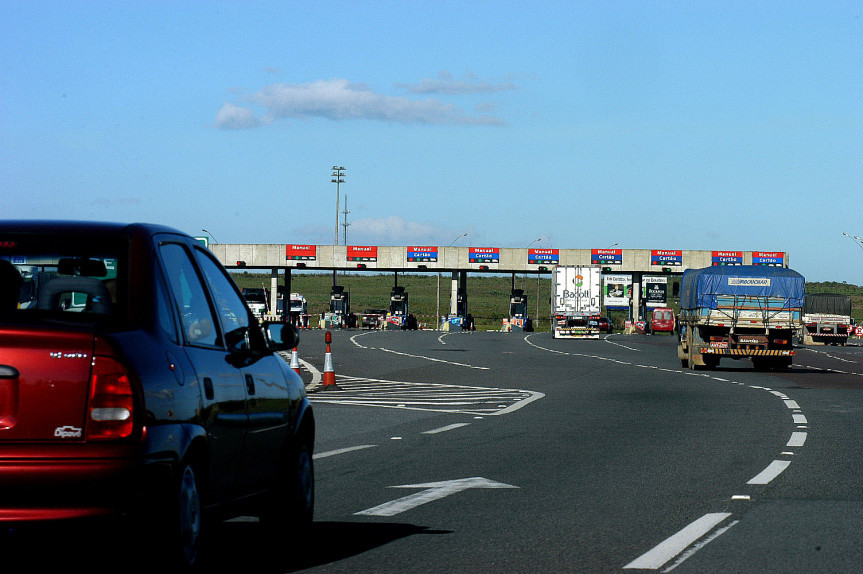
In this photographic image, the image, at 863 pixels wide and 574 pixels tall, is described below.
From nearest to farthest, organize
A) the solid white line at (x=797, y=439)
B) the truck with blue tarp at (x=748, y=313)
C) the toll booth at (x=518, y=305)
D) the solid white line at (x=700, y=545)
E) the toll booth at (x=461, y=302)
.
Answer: the solid white line at (x=700, y=545)
the solid white line at (x=797, y=439)
the truck with blue tarp at (x=748, y=313)
the toll booth at (x=518, y=305)
the toll booth at (x=461, y=302)

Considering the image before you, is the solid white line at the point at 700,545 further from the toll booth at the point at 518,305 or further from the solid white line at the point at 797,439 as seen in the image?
the toll booth at the point at 518,305

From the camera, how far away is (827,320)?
3029 inches

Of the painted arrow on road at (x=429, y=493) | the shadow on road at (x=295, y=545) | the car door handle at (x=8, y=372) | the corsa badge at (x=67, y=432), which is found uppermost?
the car door handle at (x=8, y=372)

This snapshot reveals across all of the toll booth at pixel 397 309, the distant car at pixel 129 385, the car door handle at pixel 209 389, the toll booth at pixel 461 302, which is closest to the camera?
the distant car at pixel 129 385

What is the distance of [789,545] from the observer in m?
7.21

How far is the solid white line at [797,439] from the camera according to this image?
43.7ft

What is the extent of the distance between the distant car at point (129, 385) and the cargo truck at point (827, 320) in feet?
238

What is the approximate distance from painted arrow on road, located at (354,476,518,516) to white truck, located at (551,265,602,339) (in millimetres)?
62242

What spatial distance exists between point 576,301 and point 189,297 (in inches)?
2647

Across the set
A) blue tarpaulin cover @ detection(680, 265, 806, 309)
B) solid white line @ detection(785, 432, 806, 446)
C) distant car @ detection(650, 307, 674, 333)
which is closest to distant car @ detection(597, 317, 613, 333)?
distant car @ detection(650, 307, 674, 333)

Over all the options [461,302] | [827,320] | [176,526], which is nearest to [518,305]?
[461,302]

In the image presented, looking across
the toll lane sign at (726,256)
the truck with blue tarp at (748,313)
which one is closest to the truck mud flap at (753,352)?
the truck with blue tarp at (748,313)

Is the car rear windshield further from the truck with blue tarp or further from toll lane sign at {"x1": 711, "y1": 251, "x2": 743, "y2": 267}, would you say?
toll lane sign at {"x1": 711, "y1": 251, "x2": 743, "y2": 267}

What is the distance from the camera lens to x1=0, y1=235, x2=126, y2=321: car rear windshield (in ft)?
17.6
